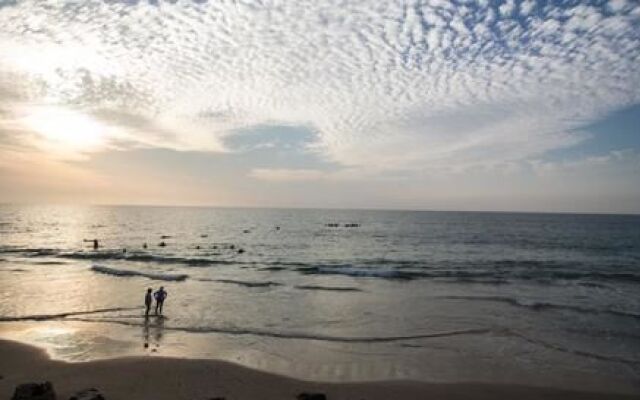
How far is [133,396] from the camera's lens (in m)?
12.1

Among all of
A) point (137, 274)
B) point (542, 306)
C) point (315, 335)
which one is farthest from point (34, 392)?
point (137, 274)

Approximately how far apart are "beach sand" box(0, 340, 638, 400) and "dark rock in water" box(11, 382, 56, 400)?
4.03ft

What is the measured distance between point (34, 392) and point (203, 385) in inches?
162

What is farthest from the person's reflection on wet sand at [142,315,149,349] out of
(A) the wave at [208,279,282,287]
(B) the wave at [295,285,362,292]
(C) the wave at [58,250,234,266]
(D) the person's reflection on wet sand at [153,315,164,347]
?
(C) the wave at [58,250,234,266]

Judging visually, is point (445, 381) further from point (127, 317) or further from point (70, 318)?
point (70, 318)

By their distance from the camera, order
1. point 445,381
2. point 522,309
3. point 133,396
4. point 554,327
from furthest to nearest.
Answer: point 522,309 → point 554,327 → point 445,381 → point 133,396

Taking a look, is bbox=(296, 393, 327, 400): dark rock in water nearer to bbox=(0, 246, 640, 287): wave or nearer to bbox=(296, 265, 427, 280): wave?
bbox=(0, 246, 640, 287): wave

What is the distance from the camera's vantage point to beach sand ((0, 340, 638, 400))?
1243 centimetres

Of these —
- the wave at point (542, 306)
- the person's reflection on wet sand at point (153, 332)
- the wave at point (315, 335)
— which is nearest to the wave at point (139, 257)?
the person's reflection on wet sand at point (153, 332)

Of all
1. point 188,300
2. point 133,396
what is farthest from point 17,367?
point 188,300

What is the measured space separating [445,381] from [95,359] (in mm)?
10865

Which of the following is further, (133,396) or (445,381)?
(445,381)

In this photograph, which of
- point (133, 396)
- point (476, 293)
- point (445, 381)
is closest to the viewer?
point (133, 396)

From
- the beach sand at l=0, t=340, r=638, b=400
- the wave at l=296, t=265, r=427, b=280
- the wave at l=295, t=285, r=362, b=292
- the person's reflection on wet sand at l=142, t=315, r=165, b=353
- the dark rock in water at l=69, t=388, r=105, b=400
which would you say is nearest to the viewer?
the dark rock in water at l=69, t=388, r=105, b=400
